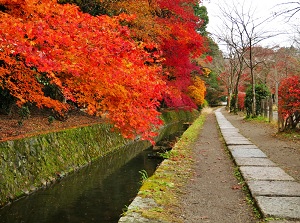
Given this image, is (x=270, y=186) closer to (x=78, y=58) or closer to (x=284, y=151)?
(x=284, y=151)

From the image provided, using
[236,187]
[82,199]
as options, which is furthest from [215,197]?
[82,199]

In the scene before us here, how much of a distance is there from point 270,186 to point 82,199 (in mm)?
3967

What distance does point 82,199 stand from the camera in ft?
21.4

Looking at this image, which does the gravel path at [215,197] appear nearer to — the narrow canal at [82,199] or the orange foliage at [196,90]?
the narrow canal at [82,199]

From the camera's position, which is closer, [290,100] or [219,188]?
[219,188]

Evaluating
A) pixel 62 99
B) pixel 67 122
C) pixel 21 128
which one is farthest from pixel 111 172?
pixel 62 99

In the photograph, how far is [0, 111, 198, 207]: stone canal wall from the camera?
6.65 metres

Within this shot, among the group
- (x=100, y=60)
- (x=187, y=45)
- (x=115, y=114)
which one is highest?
(x=187, y=45)

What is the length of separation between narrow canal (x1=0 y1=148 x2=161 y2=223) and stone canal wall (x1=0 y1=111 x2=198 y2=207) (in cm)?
29

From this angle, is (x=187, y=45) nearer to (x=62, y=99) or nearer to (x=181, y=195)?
(x=62, y=99)

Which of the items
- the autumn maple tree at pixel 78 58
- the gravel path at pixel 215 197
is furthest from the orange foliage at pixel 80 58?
the gravel path at pixel 215 197

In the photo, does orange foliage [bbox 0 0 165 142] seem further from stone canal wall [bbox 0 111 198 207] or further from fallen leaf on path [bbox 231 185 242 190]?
fallen leaf on path [bbox 231 185 242 190]

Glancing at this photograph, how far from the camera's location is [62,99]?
13.1 meters

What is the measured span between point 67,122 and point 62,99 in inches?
47.9
